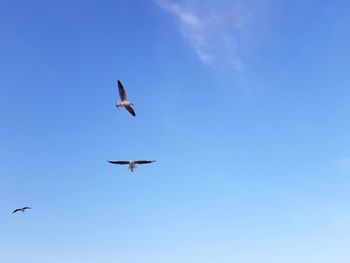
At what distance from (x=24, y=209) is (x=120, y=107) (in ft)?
160

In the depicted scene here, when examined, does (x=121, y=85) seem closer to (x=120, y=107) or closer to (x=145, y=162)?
(x=120, y=107)

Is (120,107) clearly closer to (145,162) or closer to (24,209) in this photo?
(145,162)

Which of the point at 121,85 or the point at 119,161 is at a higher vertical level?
the point at 121,85

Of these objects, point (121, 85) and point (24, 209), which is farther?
point (24, 209)

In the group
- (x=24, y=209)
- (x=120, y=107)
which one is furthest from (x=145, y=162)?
(x=24, y=209)

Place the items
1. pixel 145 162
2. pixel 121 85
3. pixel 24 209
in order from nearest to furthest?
1. pixel 121 85
2. pixel 145 162
3. pixel 24 209

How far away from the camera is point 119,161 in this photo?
76.8 meters

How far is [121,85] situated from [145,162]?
14198 mm

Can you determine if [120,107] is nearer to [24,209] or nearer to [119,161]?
[119,161]

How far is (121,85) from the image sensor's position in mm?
67625

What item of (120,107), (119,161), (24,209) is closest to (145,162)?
(119,161)

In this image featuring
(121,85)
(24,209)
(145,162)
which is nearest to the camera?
(121,85)

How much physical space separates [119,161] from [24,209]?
130 feet

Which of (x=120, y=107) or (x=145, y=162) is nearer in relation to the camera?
(x=120, y=107)
